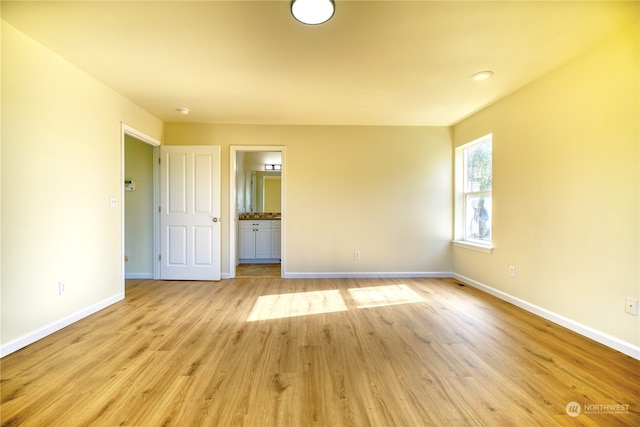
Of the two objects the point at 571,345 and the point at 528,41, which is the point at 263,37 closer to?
the point at 528,41

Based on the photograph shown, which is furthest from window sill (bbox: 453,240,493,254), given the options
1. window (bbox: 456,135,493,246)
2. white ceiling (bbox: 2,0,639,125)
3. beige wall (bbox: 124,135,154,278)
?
beige wall (bbox: 124,135,154,278)

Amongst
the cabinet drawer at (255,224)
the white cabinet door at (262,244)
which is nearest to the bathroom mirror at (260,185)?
the cabinet drawer at (255,224)

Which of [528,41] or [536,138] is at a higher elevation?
[528,41]

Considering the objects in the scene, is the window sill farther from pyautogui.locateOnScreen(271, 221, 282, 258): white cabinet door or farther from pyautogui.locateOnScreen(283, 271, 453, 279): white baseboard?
pyautogui.locateOnScreen(271, 221, 282, 258): white cabinet door

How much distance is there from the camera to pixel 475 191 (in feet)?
13.0

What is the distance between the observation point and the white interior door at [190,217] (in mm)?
4051

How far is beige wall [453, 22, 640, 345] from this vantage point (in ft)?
6.54

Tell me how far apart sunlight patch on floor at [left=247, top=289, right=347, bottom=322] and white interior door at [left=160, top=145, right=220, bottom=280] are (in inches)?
52.5

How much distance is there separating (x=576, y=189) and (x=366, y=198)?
96.8 inches

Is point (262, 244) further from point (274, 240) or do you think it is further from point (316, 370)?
point (316, 370)

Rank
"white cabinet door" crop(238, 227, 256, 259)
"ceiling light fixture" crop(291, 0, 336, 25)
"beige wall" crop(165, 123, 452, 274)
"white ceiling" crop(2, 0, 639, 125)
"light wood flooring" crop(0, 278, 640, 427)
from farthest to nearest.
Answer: "white cabinet door" crop(238, 227, 256, 259), "beige wall" crop(165, 123, 452, 274), "white ceiling" crop(2, 0, 639, 125), "ceiling light fixture" crop(291, 0, 336, 25), "light wood flooring" crop(0, 278, 640, 427)

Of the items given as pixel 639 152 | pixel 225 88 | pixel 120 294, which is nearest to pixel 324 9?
pixel 225 88

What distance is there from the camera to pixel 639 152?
1917mm

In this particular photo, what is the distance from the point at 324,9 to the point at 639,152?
2416mm
